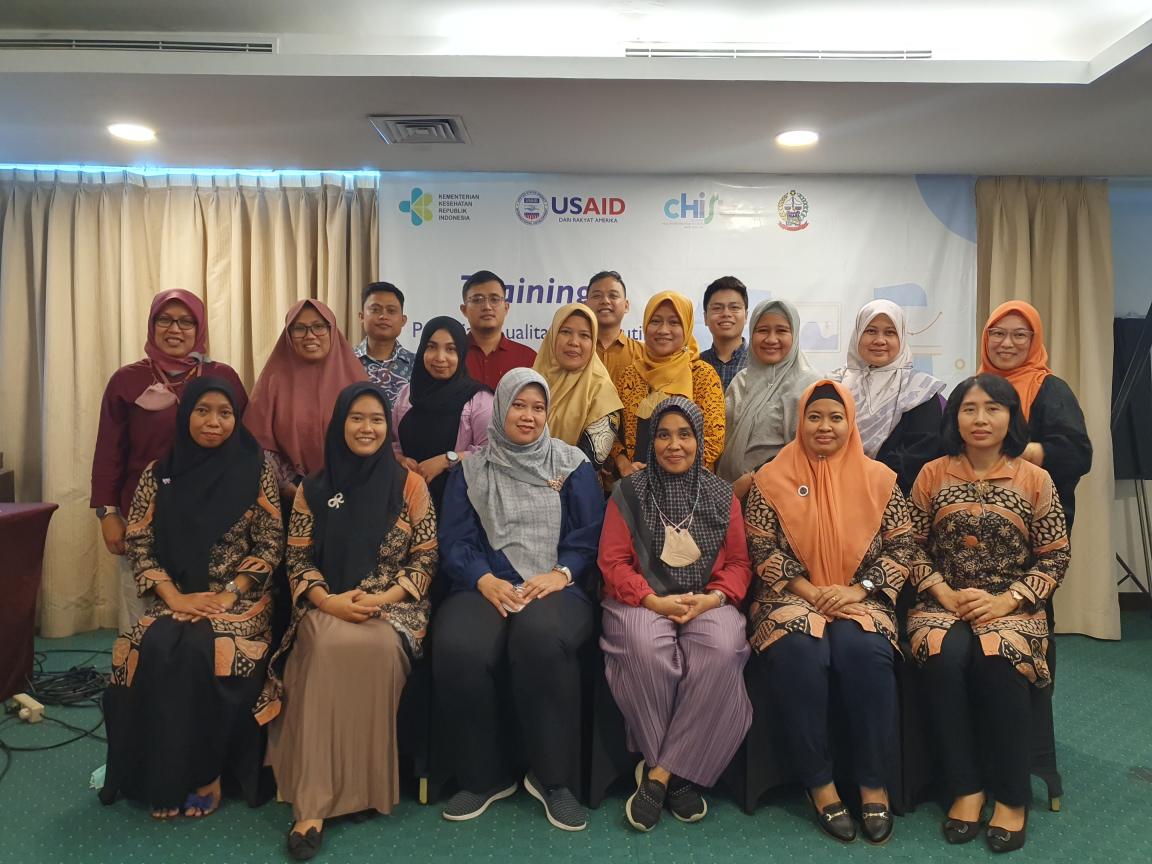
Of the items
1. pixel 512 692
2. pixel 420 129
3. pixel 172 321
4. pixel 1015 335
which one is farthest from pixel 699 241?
pixel 512 692

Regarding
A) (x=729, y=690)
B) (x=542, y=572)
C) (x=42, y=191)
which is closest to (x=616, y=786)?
(x=729, y=690)

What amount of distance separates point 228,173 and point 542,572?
2966 mm

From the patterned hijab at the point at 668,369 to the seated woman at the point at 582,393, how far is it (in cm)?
14

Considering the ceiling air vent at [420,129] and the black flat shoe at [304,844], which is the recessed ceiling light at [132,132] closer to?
the ceiling air vent at [420,129]

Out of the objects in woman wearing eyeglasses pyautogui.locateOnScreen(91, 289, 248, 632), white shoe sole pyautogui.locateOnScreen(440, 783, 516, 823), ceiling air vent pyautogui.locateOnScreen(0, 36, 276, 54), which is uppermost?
ceiling air vent pyautogui.locateOnScreen(0, 36, 276, 54)

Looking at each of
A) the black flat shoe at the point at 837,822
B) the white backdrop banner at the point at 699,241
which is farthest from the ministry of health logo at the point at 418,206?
the black flat shoe at the point at 837,822

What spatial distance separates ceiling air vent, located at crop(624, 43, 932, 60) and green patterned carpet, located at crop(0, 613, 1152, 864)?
249cm

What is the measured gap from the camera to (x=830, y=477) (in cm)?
250

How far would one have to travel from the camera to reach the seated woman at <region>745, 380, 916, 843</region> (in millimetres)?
2256

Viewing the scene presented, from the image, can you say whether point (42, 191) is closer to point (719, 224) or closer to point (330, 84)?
point (330, 84)

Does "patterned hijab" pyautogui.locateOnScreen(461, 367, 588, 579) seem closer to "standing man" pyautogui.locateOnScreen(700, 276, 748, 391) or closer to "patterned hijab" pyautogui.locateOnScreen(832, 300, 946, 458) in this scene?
"standing man" pyautogui.locateOnScreen(700, 276, 748, 391)

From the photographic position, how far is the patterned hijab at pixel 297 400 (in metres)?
2.86

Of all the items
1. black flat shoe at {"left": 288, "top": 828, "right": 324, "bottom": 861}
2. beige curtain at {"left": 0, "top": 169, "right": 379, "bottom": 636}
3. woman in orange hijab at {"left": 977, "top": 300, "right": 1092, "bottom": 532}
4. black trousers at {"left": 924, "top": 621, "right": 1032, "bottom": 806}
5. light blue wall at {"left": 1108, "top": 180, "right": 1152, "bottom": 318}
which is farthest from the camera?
light blue wall at {"left": 1108, "top": 180, "right": 1152, "bottom": 318}

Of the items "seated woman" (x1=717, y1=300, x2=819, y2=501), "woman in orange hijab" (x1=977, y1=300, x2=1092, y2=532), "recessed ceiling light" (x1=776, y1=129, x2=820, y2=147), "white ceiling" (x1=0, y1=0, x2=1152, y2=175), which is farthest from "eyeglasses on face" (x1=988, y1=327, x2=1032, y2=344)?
"recessed ceiling light" (x1=776, y1=129, x2=820, y2=147)
